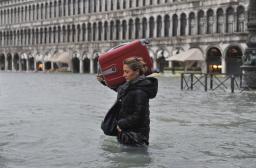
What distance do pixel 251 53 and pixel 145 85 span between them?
1730 cm

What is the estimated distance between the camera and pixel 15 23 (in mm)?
98312

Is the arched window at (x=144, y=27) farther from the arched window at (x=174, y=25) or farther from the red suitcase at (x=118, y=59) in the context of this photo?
the red suitcase at (x=118, y=59)

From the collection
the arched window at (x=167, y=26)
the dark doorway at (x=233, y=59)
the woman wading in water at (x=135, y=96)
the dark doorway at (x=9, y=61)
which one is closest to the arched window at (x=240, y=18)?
the dark doorway at (x=233, y=59)

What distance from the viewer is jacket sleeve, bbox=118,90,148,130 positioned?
7.71 meters

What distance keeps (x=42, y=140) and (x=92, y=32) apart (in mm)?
70662

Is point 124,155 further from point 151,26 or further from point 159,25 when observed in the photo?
point 151,26

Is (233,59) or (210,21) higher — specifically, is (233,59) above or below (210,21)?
below

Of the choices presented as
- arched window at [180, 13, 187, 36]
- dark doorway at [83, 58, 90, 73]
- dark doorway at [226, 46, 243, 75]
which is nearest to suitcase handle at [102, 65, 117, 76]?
dark doorway at [226, 46, 243, 75]

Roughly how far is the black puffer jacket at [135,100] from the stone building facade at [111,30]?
4881cm

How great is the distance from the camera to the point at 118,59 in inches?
340

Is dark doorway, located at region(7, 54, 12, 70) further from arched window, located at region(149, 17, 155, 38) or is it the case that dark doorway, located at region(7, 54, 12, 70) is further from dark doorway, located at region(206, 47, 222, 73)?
dark doorway, located at region(206, 47, 222, 73)

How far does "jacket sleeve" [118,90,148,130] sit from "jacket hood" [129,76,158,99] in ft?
0.23

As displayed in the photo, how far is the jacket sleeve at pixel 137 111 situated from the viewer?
7.71 metres

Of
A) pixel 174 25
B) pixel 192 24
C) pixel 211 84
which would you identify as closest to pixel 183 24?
pixel 192 24
